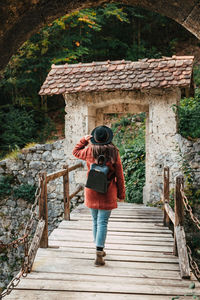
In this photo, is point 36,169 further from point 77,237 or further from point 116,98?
point 77,237

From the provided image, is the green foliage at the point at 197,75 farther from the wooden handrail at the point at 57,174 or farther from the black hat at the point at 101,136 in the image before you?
the black hat at the point at 101,136

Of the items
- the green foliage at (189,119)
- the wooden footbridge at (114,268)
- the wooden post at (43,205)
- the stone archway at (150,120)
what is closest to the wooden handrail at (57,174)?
the wooden post at (43,205)

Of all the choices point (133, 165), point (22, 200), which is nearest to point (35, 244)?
point (22, 200)

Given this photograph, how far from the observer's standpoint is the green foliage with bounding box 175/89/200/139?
6.77 meters

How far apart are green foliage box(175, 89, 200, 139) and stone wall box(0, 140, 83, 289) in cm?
335

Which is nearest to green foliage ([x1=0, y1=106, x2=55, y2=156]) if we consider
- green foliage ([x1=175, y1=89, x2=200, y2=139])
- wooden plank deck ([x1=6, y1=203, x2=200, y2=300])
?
green foliage ([x1=175, y1=89, x2=200, y2=139])

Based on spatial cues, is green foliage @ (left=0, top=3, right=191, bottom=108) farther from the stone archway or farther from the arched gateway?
the stone archway

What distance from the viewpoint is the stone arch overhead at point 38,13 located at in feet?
6.61

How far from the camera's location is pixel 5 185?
26.4 feet

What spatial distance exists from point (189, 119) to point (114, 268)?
4657 mm

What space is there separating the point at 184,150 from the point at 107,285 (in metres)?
4.38

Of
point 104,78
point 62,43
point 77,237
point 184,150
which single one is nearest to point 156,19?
point 62,43

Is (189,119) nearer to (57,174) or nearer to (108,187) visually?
(57,174)

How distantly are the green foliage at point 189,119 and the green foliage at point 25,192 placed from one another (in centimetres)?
456
